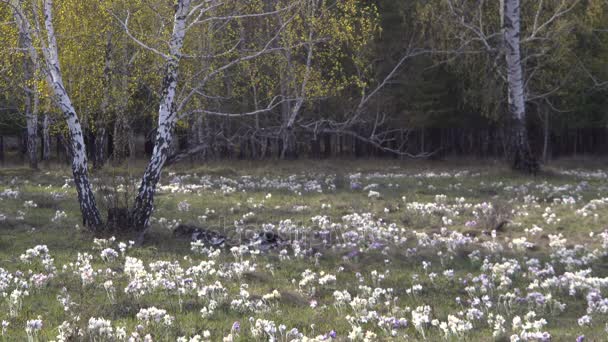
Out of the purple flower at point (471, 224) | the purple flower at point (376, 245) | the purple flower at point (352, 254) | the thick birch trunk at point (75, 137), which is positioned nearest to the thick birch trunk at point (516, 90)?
Result: the purple flower at point (471, 224)

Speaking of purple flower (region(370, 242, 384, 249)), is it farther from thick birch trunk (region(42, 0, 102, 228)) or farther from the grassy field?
thick birch trunk (region(42, 0, 102, 228))

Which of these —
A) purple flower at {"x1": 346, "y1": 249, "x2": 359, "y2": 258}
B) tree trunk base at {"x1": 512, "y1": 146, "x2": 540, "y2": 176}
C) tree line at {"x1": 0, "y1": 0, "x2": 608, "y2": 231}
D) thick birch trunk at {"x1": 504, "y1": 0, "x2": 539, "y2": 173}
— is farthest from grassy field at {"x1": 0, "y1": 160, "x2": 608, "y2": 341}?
thick birch trunk at {"x1": 504, "y1": 0, "x2": 539, "y2": 173}

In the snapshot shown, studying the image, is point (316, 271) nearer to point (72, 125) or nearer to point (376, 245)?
point (376, 245)

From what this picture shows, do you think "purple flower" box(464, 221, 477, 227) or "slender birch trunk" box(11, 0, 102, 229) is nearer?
"slender birch trunk" box(11, 0, 102, 229)

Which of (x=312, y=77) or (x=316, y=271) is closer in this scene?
(x=316, y=271)

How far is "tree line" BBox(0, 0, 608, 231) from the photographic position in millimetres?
24453

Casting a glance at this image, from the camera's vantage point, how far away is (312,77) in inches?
1436

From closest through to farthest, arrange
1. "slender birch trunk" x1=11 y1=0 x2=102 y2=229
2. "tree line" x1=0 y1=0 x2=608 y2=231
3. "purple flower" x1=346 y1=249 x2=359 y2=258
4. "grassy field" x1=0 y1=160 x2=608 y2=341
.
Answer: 1. "grassy field" x1=0 y1=160 x2=608 y2=341
2. "purple flower" x1=346 y1=249 x2=359 y2=258
3. "slender birch trunk" x1=11 y1=0 x2=102 y2=229
4. "tree line" x1=0 y1=0 x2=608 y2=231

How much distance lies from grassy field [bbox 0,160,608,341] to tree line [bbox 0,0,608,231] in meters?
2.25

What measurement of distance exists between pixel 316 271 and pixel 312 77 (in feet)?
86.1

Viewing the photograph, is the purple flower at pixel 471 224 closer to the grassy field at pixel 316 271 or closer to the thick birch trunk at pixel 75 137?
the grassy field at pixel 316 271

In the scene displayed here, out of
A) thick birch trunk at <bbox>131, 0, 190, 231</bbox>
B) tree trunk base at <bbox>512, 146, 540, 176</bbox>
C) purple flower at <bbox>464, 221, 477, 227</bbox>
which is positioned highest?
thick birch trunk at <bbox>131, 0, 190, 231</bbox>

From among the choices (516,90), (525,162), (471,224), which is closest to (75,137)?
(471,224)

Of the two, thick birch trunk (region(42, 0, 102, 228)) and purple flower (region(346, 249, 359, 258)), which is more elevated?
thick birch trunk (region(42, 0, 102, 228))
